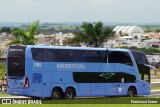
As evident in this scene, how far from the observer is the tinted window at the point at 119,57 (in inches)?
1293

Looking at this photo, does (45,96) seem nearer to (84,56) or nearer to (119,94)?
(84,56)

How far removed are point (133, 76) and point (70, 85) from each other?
5172mm

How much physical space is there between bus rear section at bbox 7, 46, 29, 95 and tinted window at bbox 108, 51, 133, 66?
20.8 ft

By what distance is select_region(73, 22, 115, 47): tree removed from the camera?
64312 millimetres

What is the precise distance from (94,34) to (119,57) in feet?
104

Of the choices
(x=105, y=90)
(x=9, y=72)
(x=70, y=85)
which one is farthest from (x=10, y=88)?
(x=105, y=90)

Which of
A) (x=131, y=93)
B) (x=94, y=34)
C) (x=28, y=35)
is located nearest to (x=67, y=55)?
(x=131, y=93)

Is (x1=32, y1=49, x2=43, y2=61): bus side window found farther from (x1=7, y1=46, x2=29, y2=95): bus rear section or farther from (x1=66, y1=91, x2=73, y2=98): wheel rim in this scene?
(x1=66, y1=91, x2=73, y2=98): wheel rim

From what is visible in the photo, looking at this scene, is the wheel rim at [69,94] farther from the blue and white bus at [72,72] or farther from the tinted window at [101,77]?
the tinted window at [101,77]

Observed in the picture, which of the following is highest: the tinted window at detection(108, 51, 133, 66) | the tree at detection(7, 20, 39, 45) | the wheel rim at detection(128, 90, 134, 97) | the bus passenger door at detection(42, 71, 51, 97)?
the tree at detection(7, 20, 39, 45)

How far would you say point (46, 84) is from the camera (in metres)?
29.5

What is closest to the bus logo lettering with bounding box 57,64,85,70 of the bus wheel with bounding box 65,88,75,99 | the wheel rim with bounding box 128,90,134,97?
the bus wheel with bounding box 65,88,75,99

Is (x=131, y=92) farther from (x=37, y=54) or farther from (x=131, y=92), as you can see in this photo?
(x=37, y=54)

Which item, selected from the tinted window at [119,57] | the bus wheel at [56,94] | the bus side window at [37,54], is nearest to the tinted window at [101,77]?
the tinted window at [119,57]
